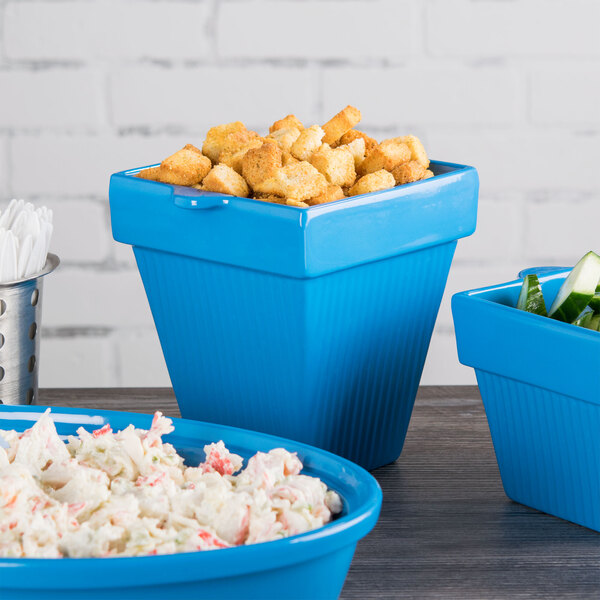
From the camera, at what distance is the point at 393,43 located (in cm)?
154

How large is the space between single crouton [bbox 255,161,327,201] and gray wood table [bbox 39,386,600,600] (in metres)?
0.24

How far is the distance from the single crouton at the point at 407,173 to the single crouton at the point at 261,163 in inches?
3.6

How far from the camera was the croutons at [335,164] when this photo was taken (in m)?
0.73

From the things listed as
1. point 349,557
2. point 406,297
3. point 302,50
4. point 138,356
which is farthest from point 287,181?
point 138,356

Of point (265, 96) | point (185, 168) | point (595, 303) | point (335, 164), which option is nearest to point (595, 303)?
point (595, 303)

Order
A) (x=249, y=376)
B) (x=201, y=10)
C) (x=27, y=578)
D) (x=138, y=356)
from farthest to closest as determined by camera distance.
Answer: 1. (x=138, y=356)
2. (x=201, y=10)
3. (x=249, y=376)
4. (x=27, y=578)

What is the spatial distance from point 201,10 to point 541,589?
1140 millimetres

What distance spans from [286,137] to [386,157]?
0.09m

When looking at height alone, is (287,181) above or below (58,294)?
above

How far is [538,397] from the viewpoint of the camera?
665 millimetres

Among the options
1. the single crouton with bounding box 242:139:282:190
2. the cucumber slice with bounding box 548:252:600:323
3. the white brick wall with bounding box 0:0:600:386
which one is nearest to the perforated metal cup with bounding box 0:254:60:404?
the single crouton with bounding box 242:139:282:190

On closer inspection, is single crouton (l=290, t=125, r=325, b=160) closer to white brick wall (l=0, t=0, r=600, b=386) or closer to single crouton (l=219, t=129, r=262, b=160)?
single crouton (l=219, t=129, r=262, b=160)

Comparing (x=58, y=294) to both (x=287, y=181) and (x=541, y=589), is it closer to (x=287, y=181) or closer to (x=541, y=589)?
(x=287, y=181)

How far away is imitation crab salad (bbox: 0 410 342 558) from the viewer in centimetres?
50
